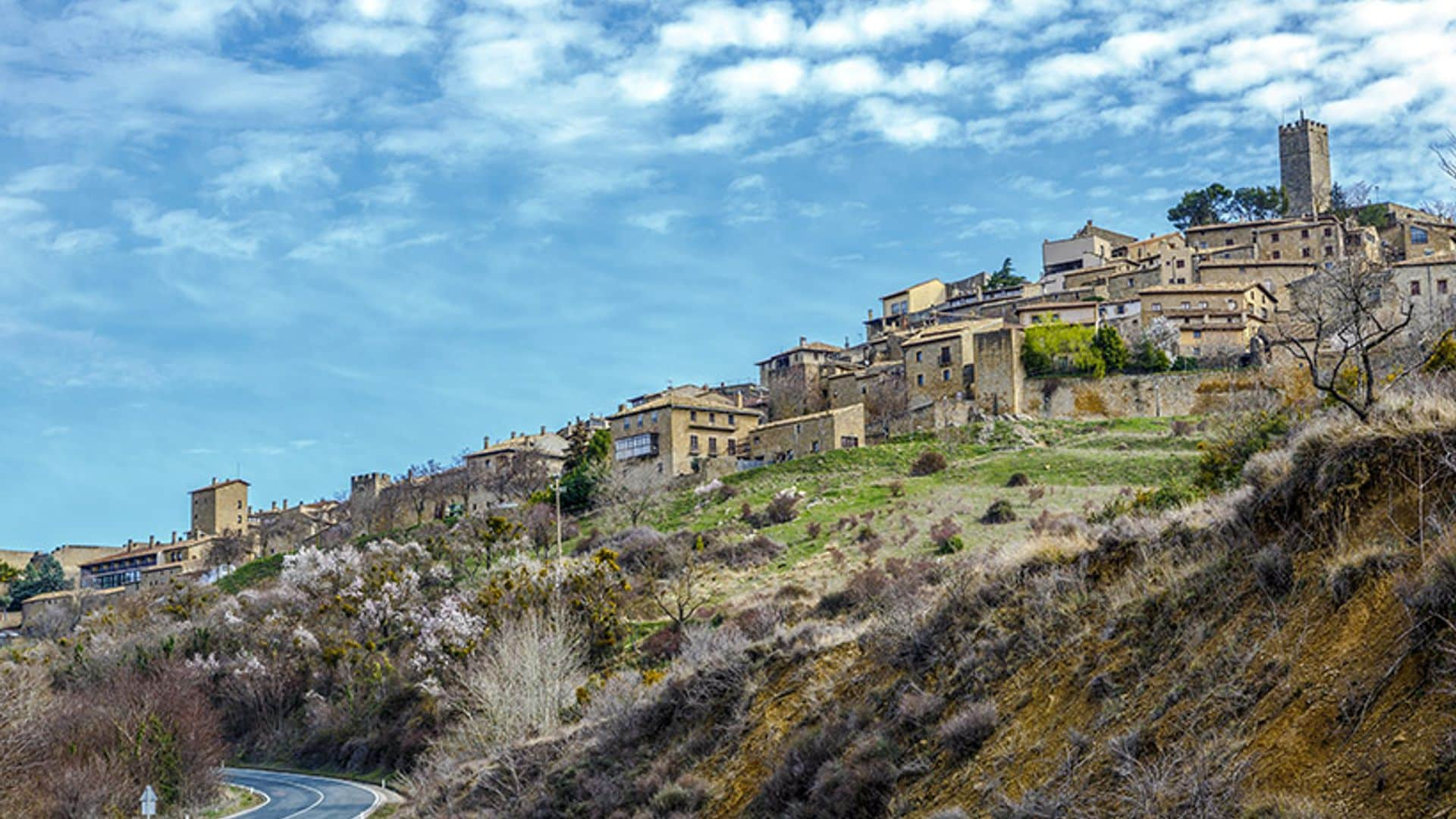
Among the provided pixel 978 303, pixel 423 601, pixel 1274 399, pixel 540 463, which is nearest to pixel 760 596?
pixel 423 601

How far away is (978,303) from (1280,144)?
156 feet

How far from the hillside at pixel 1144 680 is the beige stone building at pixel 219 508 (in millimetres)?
111675

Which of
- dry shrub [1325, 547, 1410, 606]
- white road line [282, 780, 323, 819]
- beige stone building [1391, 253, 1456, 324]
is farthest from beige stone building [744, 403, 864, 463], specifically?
dry shrub [1325, 547, 1410, 606]

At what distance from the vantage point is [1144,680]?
16359 mm

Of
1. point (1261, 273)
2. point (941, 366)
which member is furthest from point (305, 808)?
point (1261, 273)

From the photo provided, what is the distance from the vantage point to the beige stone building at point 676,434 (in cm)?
8694

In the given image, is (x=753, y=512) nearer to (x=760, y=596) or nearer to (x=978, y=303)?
(x=760, y=596)

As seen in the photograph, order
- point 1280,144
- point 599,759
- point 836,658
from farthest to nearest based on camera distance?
point 1280,144
point 599,759
point 836,658

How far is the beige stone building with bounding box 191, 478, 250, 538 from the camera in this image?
13100cm

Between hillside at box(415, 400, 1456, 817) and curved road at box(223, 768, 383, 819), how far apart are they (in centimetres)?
1670

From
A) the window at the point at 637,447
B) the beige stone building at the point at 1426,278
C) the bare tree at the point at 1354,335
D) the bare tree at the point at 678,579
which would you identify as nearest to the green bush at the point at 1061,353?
the beige stone building at the point at 1426,278

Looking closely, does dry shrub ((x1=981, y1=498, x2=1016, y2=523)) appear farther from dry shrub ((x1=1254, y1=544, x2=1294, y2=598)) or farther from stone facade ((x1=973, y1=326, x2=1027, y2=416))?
dry shrub ((x1=1254, y1=544, x2=1294, y2=598))

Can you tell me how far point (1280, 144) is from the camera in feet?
456

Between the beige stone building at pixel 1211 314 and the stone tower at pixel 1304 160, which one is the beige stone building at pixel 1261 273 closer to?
the beige stone building at pixel 1211 314
